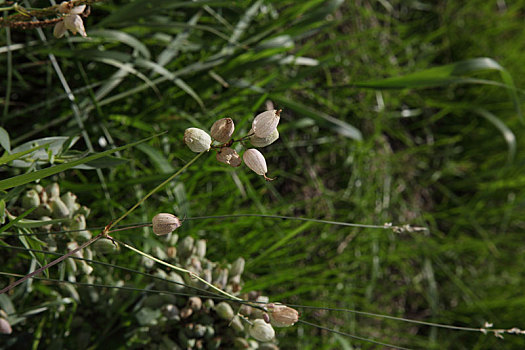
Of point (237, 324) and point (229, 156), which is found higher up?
point (229, 156)

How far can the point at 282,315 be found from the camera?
41cm

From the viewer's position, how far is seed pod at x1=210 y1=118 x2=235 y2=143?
40 cm

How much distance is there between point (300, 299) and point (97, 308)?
50cm

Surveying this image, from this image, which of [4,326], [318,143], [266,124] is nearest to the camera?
[266,124]

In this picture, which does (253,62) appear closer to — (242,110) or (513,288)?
(242,110)

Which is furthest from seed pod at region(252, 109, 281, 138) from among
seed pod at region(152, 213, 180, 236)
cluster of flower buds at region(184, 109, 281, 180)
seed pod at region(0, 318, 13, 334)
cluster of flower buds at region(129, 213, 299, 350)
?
seed pod at region(0, 318, 13, 334)

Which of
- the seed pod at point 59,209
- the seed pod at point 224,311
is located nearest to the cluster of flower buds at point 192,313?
the seed pod at point 224,311

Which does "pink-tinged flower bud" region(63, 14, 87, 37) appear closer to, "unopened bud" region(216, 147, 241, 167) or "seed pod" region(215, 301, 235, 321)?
"unopened bud" region(216, 147, 241, 167)

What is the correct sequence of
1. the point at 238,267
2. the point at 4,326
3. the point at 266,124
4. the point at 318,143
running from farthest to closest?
the point at 318,143, the point at 238,267, the point at 4,326, the point at 266,124

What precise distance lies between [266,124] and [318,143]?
26.6 inches

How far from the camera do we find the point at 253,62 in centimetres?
82

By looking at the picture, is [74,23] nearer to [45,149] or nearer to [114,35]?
[45,149]

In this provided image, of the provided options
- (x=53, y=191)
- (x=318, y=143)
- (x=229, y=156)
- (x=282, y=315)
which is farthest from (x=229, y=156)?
(x=318, y=143)

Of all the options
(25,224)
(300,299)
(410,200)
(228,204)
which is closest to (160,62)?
(228,204)
